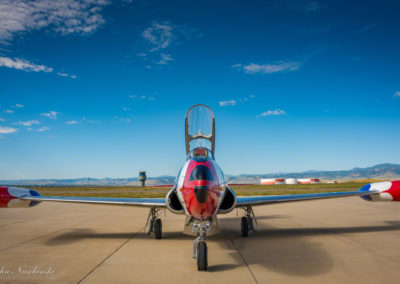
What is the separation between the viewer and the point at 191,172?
6.30m

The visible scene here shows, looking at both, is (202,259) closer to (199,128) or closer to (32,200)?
(199,128)

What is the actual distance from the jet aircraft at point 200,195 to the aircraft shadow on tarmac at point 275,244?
695 millimetres

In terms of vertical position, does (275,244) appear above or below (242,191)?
above

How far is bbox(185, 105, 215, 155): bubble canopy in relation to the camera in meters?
9.13

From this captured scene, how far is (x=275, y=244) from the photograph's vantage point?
26.3ft

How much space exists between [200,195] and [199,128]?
3.80 metres

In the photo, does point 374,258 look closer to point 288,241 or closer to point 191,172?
point 288,241

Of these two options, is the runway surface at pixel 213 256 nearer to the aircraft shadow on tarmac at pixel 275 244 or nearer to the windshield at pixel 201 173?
the aircraft shadow on tarmac at pixel 275 244

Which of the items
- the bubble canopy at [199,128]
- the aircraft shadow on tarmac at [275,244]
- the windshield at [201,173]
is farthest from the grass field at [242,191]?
the windshield at [201,173]

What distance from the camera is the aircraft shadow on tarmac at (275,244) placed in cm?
589

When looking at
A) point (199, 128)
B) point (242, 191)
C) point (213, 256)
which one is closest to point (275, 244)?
point (213, 256)

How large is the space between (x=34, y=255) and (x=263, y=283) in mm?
5859

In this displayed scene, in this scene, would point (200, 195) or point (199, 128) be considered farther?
point (199, 128)

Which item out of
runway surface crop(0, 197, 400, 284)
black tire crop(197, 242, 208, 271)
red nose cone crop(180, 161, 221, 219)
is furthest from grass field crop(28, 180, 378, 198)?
black tire crop(197, 242, 208, 271)
